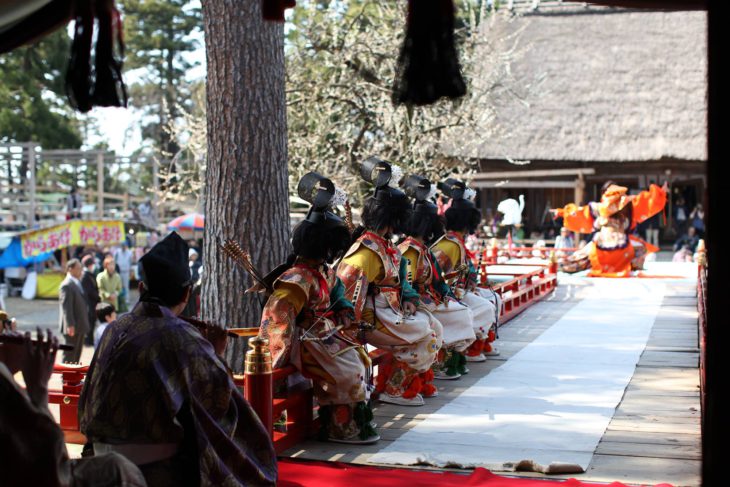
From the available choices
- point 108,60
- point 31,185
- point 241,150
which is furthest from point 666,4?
point 31,185

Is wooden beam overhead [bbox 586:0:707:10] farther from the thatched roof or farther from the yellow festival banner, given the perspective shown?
the thatched roof

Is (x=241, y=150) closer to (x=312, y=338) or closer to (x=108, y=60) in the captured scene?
(x=312, y=338)

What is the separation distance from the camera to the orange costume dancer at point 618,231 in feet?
51.0

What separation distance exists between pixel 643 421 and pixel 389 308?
1.99 m

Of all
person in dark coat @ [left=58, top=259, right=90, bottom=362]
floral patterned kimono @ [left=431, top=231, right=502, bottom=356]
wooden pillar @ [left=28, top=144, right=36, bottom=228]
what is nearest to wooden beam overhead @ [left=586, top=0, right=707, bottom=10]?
floral patterned kimono @ [left=431, top=231, right=502, bottom=356]

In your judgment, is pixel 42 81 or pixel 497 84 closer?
pixel 497 84

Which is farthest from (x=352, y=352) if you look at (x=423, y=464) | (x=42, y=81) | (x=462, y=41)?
(x=42, y=81)

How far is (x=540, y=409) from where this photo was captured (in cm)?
654

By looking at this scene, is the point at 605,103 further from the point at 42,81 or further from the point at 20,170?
the point at 20,170

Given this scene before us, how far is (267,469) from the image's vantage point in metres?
3.75

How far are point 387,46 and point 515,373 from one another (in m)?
7.28

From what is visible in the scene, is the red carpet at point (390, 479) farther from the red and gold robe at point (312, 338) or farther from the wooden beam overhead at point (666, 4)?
the wooden beam overhead at point (666, 4)

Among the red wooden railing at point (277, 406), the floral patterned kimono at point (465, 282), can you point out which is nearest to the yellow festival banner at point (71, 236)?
the floral patterned kimono at point (465, 282)

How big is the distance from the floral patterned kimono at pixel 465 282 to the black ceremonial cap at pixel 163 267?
451 centimetres
